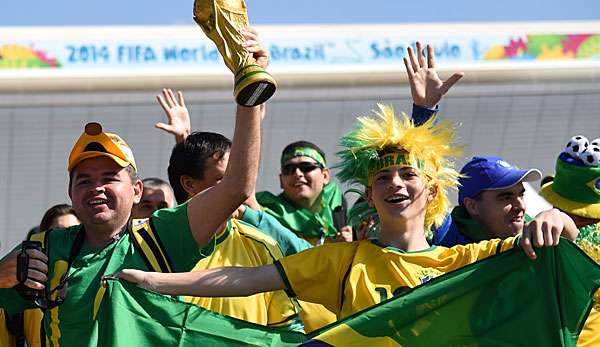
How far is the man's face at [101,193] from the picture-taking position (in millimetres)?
5371

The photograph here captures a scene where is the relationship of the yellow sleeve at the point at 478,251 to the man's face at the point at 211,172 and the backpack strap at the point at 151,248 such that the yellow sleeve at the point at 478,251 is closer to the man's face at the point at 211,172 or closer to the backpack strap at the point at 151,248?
the backpack strap at the point at 151,248

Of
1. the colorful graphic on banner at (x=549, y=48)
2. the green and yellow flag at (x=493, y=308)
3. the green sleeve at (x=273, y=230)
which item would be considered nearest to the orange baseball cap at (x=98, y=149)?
the green and yellow flag at (x=493, y=308)

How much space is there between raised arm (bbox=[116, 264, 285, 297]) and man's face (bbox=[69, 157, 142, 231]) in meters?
0.50

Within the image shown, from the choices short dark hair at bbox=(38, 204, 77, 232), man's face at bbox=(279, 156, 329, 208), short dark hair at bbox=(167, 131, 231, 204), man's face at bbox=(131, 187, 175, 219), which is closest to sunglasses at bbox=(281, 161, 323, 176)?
man's face at bbox=(279, 156, 329, 208)

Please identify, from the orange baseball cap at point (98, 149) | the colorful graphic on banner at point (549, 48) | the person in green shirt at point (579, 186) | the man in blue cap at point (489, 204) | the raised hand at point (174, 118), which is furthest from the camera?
the colorful graphic on banner at point (549, 48)

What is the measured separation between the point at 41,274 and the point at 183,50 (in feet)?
34.2

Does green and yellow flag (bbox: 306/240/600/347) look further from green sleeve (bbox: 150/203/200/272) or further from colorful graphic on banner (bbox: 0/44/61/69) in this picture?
colorful graphic on banner (bbox: 0/44/61/69)

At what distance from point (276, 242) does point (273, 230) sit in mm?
409

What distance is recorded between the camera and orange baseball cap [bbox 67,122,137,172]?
18.0 feet

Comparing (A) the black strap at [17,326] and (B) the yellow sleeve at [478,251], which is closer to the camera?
(B) the yellow sleeve at [478,251]

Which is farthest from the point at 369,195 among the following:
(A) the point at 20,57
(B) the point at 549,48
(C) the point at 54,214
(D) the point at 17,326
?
(B) the point at 549,48

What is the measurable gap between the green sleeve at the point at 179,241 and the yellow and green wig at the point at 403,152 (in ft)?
2.19

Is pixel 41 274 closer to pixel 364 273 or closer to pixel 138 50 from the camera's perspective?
pixel 364 273

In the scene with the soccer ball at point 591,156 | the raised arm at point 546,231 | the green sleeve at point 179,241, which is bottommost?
the green sleeve at point 179,241
